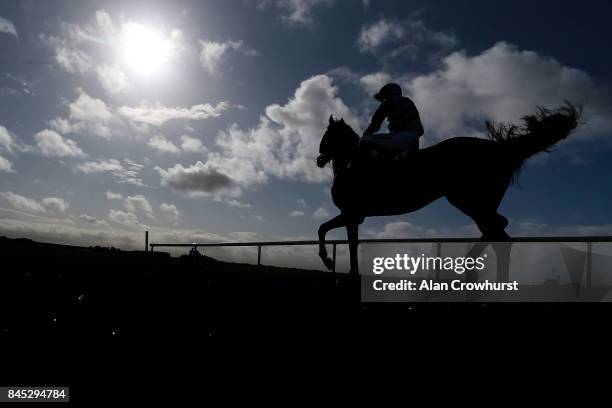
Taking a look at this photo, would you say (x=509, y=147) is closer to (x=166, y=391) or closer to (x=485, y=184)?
(x=485, y=184)

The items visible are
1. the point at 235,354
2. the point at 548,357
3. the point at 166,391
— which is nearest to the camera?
the point at 166,391

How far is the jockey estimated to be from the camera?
6.50 metres

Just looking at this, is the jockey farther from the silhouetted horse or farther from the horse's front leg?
the horse's front leg

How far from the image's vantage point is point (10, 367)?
1758 millimetres

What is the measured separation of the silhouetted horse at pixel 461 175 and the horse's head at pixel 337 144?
0.24 metres

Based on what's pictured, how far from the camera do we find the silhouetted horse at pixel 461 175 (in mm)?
6137

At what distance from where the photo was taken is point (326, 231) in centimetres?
740

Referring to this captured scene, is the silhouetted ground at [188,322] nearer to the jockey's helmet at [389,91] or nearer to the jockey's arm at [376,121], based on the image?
the jockey's arm at [376,121]

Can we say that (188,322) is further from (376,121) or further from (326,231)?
(376,121)

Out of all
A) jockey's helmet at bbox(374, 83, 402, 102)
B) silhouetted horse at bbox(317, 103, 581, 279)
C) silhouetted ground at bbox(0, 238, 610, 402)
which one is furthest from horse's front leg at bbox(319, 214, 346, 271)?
silhouetted ground at bbox(0, 238, 610, 402)

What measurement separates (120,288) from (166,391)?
3065 mm

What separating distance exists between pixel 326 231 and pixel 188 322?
4.78m

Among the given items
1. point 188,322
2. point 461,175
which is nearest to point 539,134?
point 461,175

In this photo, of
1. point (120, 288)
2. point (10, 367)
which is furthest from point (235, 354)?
point (120, 288)
